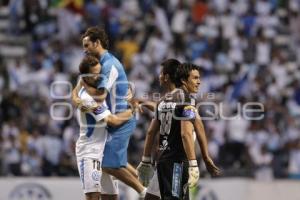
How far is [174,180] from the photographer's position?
11109 millimetres

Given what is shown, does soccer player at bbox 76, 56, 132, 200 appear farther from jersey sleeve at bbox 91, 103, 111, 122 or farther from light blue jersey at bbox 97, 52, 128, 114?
light blue jersey at bbox 97, 52, 128, 114

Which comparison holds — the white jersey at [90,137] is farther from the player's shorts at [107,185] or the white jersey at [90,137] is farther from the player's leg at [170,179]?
the player's leg at [170,179]

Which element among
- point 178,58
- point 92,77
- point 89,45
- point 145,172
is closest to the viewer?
point 92,77

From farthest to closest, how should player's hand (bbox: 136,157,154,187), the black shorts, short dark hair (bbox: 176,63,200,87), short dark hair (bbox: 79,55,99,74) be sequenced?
player's hand (bbox: 136,157,154,187)
short dark hair (bbox: 79,55,99,74)
short dark hair (bbox: 176,63,200,87)
the black shorts

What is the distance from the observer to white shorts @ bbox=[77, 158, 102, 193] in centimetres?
1162

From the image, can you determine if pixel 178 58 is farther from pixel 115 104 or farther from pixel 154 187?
pixel 154 187

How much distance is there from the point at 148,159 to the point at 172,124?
0.85 meters

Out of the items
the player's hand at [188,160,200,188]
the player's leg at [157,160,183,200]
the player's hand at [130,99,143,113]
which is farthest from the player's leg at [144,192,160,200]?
the player's hand at [130,99,143,113]

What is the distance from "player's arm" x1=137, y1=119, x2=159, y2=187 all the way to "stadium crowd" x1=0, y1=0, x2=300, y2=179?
5.98m

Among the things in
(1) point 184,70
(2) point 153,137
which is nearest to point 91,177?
(2) point 153,137

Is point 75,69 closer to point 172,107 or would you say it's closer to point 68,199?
point 68,199

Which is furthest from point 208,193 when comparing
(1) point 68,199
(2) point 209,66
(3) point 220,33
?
(3) point 220,33

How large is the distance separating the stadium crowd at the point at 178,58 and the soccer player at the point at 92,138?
6.28 meters

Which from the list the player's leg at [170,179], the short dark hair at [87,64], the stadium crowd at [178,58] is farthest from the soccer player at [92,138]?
the stadium crowd at [178,58]
